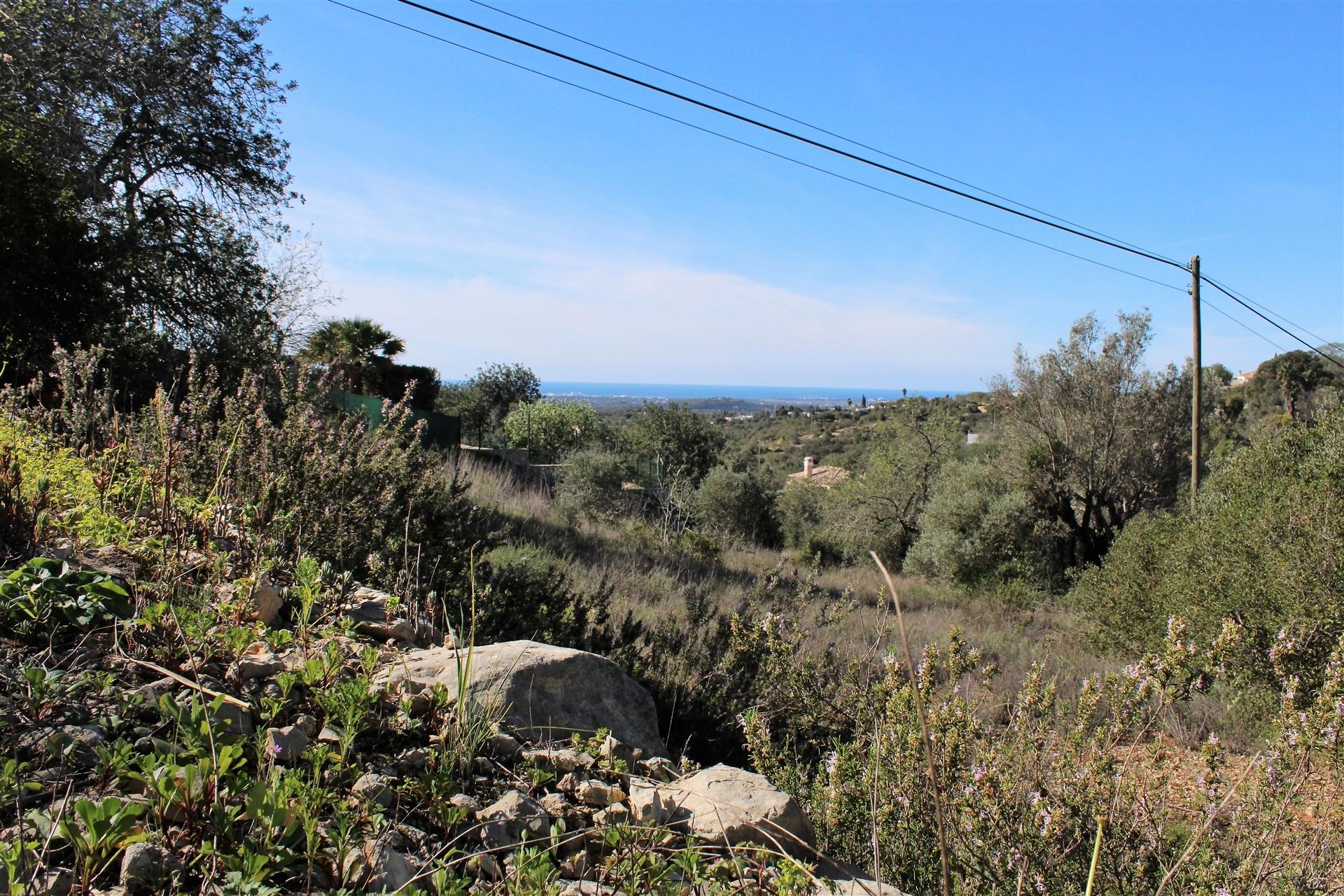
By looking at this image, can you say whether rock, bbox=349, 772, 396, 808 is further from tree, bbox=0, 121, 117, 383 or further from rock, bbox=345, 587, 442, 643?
tree, bbox=0, 121, 117, 383

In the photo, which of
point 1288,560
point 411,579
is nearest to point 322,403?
point 411,579

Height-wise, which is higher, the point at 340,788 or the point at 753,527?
the point at 340,788

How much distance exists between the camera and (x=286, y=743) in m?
1.90

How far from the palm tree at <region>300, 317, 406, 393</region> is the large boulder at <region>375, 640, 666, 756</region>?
1773cm

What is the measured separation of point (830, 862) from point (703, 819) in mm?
379

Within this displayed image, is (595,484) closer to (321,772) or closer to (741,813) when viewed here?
(741,813)

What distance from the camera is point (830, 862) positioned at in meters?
2.10

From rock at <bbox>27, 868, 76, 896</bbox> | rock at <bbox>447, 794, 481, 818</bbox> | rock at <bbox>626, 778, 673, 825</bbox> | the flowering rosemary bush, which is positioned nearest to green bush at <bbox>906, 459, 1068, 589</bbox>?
the flowering rosemary bush

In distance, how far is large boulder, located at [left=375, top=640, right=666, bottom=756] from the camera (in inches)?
97.7

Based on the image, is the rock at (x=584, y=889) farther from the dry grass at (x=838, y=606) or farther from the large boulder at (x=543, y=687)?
the dry grass at (x=838, y=606)

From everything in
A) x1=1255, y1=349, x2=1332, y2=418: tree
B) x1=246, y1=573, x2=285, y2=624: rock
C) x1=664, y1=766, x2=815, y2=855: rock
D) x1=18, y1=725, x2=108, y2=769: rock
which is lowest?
x1=664, y1=766, x2=815, y2=855: rock

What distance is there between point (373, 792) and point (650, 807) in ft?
2.27

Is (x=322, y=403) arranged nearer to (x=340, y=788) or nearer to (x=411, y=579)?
(x=411, y=579)

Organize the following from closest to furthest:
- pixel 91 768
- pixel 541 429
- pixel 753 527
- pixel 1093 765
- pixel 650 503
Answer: pixel 91 768, pixel 1093 765, pixel 650 503, pixel 753 527, pixel 541 429
